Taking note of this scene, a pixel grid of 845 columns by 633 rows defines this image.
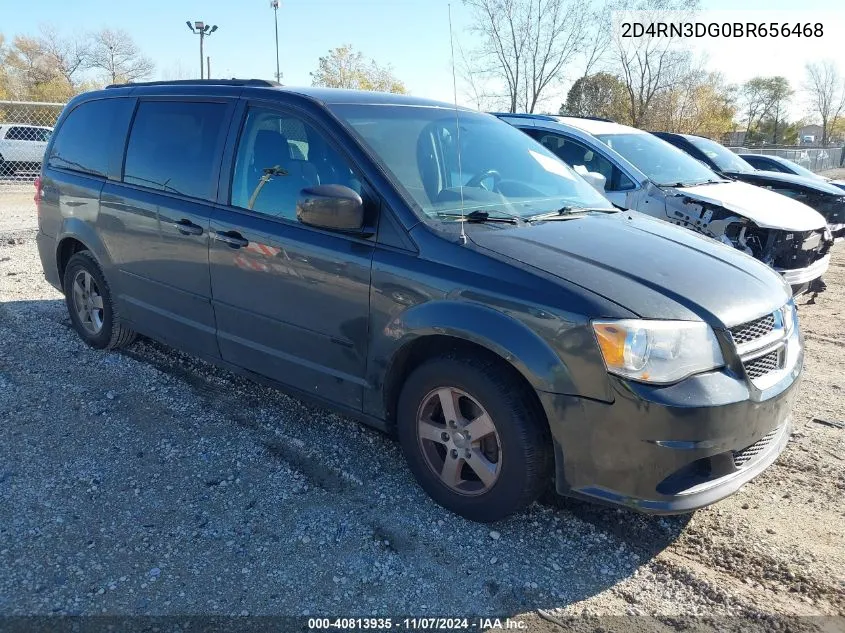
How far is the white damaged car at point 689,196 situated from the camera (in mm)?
6484

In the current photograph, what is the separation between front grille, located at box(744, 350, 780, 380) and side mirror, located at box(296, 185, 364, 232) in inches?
71.9

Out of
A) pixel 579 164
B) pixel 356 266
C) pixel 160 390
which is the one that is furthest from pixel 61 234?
pixel 579 164

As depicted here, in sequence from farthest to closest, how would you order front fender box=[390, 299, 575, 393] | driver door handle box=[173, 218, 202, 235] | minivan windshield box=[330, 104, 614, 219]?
driver door handle box=[173, 218, 202, 235]
minivan windshield box=[330, 104, 614, 219]
front fender box=[390, 299, 575, 393]

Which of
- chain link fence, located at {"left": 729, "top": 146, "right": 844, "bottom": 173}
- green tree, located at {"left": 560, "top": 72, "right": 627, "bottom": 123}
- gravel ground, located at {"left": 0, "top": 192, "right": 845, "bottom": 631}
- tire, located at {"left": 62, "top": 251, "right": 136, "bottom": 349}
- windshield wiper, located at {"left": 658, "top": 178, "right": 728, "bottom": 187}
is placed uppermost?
green tree, located at {"left": 560, "top": 72, "right": 627, "bottom": 123}

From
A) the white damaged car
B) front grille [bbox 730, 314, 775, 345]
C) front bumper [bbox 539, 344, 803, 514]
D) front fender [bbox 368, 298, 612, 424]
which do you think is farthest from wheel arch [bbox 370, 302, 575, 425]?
the white damaged car

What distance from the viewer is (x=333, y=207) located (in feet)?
10.1

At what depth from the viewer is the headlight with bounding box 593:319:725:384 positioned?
2514 millimetres

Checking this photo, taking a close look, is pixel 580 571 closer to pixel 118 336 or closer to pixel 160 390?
pixel 160 390

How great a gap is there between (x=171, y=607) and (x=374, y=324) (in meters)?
1.45

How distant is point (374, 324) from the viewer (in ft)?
10.4

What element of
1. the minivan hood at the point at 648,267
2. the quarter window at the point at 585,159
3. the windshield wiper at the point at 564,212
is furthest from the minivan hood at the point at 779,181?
the minivan hood at the point at 648,267

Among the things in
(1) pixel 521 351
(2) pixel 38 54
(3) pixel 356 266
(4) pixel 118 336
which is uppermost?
(2) pixel 38 54

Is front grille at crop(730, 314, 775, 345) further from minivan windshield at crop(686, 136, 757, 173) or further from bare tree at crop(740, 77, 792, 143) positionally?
bare tree at crop(740, 77, 792, 143)

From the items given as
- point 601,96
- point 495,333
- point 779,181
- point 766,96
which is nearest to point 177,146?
Result: point 495,333
